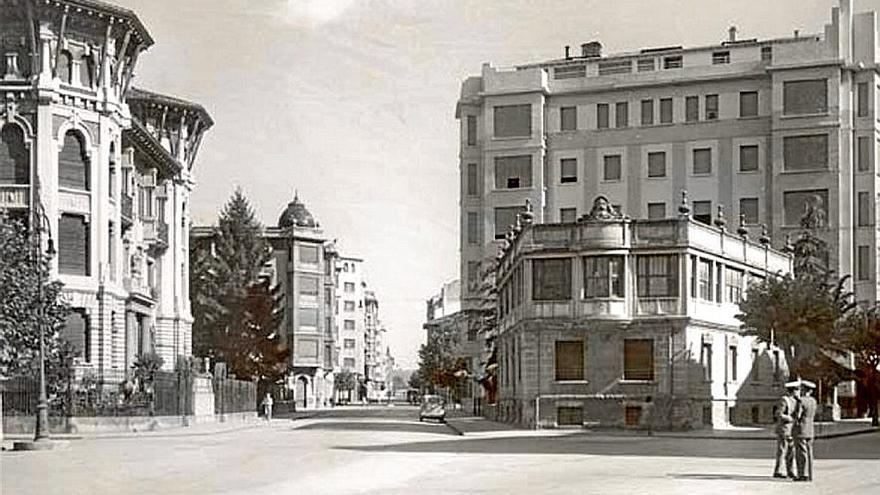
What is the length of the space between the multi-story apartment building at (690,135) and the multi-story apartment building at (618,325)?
17.9m

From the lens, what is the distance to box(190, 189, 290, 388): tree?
7806cm

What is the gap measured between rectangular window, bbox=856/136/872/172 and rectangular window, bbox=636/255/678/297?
21733mm

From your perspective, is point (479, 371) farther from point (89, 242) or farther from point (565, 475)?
point (565, 475)

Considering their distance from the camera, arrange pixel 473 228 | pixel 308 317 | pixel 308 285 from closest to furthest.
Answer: pixel 473 228, pixel 308 285, pixel 308 317

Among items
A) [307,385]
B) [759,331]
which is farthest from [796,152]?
[307,385]

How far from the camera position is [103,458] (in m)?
33.1

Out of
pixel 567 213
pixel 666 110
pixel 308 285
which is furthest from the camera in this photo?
pixel 308 285

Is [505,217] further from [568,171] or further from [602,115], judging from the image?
[602,115]

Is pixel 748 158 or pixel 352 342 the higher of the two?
pixel 748 158

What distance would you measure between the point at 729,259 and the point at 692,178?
18.7m

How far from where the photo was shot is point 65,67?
5625 centimetres

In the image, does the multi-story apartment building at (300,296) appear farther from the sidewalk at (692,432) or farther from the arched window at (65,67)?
the sidewalk at (692,432)

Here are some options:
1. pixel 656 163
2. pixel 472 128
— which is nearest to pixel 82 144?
pixel 472 128

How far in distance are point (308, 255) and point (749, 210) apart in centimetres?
2334
